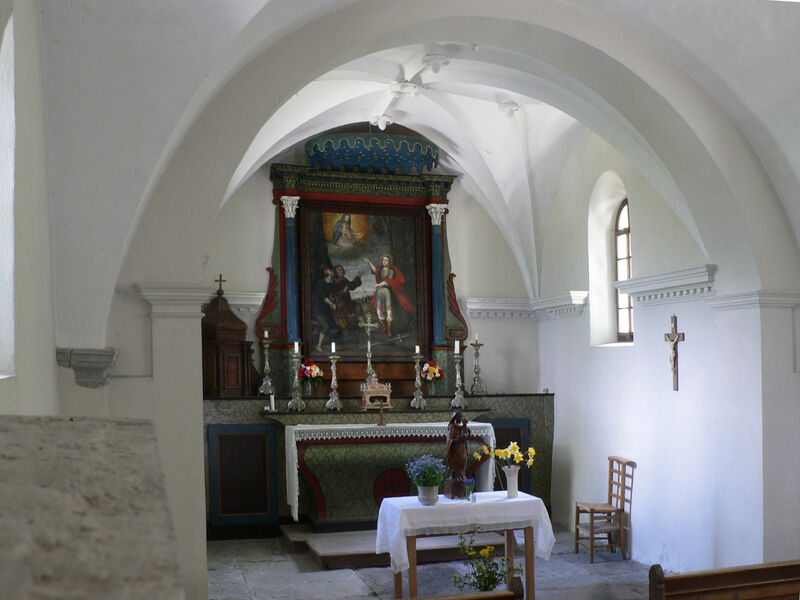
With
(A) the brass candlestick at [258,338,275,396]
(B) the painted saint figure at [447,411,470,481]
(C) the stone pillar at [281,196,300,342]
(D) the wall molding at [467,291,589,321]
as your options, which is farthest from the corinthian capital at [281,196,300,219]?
(B) the painted saint figure at [447,411,470,481]

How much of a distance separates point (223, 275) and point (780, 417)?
6734 mm

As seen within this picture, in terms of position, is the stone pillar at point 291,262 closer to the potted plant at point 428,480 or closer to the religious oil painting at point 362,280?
the religious oil painting at point 362,280

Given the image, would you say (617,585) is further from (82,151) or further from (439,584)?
(82,151)

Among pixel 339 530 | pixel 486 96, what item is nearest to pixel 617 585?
pixel 339 530

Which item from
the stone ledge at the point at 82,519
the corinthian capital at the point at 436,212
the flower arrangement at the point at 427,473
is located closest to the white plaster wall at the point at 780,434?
the flower arrangement at the point at 427,473

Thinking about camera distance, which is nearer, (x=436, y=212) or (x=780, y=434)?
(x=780, y=434)

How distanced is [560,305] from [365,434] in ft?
10.5

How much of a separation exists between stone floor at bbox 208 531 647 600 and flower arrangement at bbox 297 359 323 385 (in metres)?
2.12

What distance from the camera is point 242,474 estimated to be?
32.9 feet

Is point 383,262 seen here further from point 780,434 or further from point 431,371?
point 780,434

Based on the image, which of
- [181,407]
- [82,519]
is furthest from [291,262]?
[82,519]

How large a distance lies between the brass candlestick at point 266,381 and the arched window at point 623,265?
14.2ft

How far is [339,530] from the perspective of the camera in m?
9.65

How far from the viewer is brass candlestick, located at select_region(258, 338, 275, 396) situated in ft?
33.2
